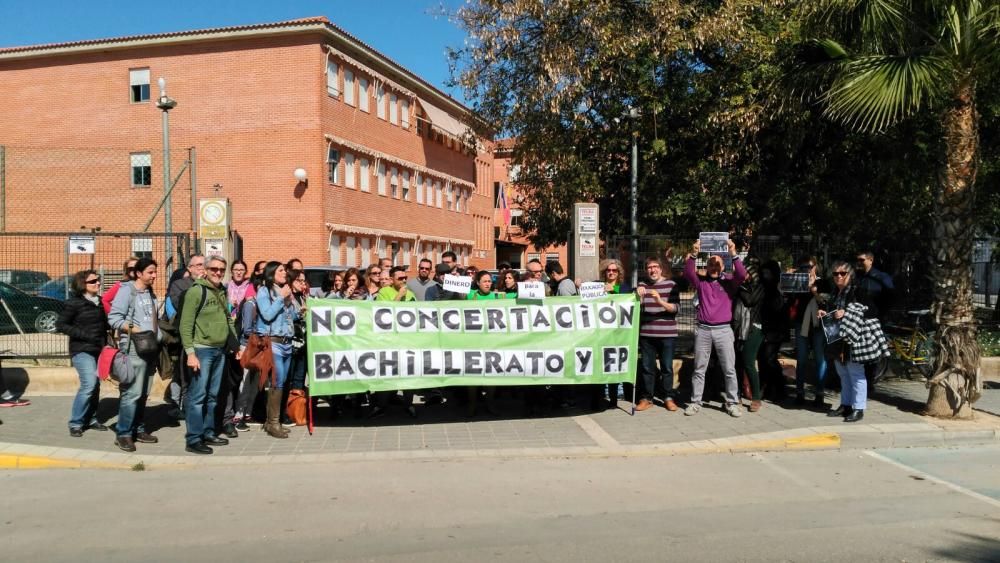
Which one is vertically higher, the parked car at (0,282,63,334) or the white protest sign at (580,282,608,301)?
the white protest sign at (580,282,608,301)

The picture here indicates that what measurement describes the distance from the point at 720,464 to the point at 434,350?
10.9 ft

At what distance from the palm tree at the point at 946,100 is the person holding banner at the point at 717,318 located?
7.03 feet

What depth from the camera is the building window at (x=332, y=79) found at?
3072 cm

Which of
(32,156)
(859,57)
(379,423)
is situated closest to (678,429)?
(379,423)

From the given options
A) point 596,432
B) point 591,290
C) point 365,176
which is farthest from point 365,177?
point 596,432

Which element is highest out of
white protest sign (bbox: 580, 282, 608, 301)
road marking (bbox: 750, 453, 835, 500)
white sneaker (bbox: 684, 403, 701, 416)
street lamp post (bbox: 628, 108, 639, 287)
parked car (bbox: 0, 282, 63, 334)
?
street lamp post (bbox: 628, 108, 639, 287)

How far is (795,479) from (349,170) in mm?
27890

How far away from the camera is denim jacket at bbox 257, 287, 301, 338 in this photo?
27.7 ft

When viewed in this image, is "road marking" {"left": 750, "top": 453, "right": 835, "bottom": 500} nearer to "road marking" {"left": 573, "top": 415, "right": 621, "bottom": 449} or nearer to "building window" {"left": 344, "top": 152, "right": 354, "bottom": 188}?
"road marking" {"left": 573, "top": 415, "right": 621, "bottom": 449}

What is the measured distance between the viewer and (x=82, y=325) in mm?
8117

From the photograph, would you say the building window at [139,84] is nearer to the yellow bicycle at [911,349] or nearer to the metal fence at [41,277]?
the metal fence at [41,277]

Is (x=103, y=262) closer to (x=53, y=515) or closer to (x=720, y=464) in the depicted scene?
(x=53, y=515)

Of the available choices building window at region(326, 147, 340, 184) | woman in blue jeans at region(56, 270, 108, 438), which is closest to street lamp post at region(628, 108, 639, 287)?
woman in blue jeans at region(56, 270, 108, 438)

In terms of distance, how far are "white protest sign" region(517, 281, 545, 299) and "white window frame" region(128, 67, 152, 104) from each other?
1058 inches
